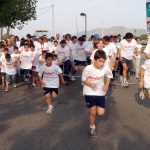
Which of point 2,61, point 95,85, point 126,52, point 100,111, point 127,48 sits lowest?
point 100,111

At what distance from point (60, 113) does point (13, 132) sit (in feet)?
6.52

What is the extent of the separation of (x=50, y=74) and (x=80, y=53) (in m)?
5.54

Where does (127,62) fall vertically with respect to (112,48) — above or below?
below

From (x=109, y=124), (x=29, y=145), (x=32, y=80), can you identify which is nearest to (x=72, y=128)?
(x=109, y=124)

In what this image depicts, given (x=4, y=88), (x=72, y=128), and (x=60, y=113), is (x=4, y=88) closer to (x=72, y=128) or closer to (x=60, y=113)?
(x=60, y=113)

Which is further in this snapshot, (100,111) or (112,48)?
(112,48)

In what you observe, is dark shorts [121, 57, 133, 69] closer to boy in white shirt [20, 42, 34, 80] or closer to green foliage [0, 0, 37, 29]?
boy in white shirt [20, 42, 34, 80]

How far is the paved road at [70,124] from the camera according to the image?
21.4 feet

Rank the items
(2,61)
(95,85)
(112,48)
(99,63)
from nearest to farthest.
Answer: (99,63) < (95,85) < (112,48) < (2,61)

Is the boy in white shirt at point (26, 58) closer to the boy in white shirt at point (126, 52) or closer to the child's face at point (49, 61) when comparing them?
the boy in white shirt at point (126, 52)

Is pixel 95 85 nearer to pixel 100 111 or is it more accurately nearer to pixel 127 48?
pixel 100 111

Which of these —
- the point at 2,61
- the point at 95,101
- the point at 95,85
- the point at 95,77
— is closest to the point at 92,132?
the point at 95,101

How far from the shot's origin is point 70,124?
7988 mm

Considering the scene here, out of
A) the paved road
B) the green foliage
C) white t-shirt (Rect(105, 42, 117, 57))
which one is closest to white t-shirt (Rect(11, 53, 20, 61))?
the paved road
